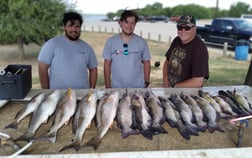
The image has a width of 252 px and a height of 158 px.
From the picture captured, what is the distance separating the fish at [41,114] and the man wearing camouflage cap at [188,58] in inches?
65.0

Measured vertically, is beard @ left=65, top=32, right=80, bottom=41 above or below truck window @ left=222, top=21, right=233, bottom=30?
below

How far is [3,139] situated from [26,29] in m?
12.6

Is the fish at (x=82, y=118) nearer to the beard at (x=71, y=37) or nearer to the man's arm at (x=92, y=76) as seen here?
the beard at (x=71, y=37)

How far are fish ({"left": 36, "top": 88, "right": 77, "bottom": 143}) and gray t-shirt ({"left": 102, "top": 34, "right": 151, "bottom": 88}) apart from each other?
4.84 ft

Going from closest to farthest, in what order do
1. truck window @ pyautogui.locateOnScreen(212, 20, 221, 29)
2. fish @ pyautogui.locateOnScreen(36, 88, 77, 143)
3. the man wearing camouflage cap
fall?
fish @ pyautogui.locateOnScreen(36, 88, 77, 143), the man wearing camouflage cap, truck window @ pyautogui.locateOnScreen(212, 20, 221, 29)

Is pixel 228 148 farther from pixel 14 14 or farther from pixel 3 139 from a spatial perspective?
pixel 14 14

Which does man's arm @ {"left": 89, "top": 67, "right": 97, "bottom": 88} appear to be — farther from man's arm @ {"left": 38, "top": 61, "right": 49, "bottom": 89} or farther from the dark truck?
the dark truck

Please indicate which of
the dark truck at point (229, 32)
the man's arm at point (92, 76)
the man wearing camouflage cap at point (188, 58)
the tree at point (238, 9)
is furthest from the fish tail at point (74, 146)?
the tree at point (238, 9)

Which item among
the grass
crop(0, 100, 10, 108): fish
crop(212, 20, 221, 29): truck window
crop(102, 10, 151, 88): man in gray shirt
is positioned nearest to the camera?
crop(0, 100, 10, 108): fish

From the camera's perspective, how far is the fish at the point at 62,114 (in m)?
1.92

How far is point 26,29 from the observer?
13453 millimetres

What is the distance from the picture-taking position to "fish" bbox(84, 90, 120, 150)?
1.86 meters

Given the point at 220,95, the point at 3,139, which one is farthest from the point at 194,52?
the point at 3,139

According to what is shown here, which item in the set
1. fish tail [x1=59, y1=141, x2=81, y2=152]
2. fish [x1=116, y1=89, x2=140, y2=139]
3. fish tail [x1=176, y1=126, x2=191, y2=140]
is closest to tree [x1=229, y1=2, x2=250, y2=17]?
fish [x1=116, y1=89, x2=140, y2=139]
